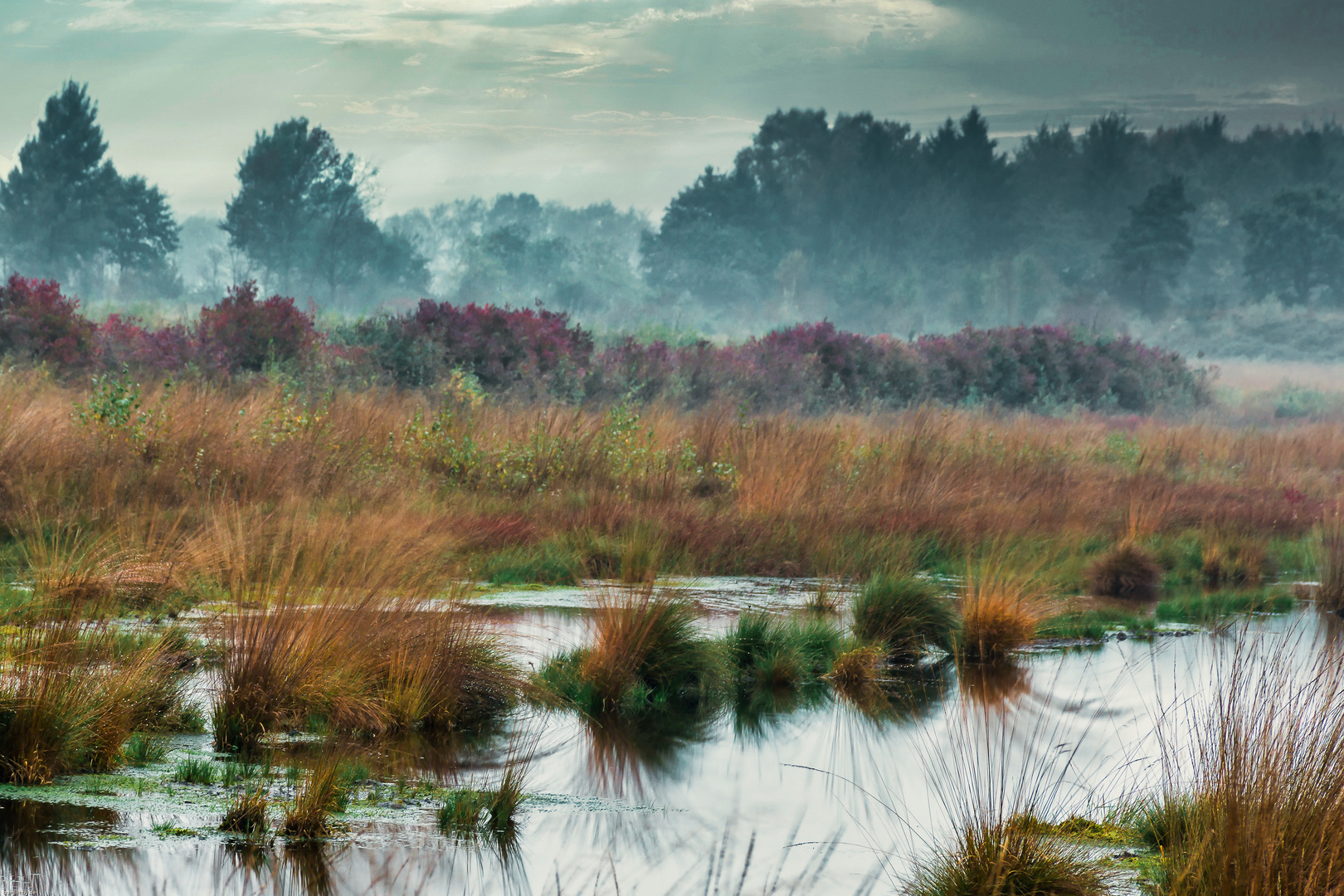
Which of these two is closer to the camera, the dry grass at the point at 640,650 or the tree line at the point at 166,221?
the dry grass at the point at 640,650

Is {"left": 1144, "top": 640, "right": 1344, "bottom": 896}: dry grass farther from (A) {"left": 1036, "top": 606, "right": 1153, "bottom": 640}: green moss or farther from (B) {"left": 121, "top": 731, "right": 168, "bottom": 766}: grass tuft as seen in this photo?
(A) {"left": 1036, "top": 606, "right": 1153, "bottom": 640}: green moss

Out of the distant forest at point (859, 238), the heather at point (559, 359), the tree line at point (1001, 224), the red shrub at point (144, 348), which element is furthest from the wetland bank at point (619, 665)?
the tree line at point (1001, 224)

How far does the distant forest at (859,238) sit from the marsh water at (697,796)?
49.2m

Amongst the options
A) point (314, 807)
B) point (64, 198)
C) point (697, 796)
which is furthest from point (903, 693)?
point (64, 198)

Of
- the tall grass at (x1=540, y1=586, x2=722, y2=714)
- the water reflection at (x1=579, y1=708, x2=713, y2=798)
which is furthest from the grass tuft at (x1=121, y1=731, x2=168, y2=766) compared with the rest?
the tall grass at (x1=540, y1=586, x2=722, y2=714)

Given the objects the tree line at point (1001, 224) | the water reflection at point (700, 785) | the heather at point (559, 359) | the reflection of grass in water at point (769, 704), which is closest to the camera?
the water reflection at point (700, 785)

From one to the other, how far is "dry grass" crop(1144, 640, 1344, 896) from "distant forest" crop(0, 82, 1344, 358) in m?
52.0

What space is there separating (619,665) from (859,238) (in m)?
65.3

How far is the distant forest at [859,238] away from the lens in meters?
56.1

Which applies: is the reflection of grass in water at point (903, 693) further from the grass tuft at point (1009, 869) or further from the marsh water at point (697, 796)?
the grass tuft at point (1009, 869)

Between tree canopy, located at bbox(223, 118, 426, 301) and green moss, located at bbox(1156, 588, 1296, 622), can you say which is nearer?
green moss, located at bbox(1156, 588, 1296, 622)

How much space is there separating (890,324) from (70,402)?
54.2 m

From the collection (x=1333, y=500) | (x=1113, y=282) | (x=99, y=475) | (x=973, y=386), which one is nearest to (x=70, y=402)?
(x=99, y=475)

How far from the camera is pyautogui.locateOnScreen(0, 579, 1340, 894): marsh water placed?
409cm
